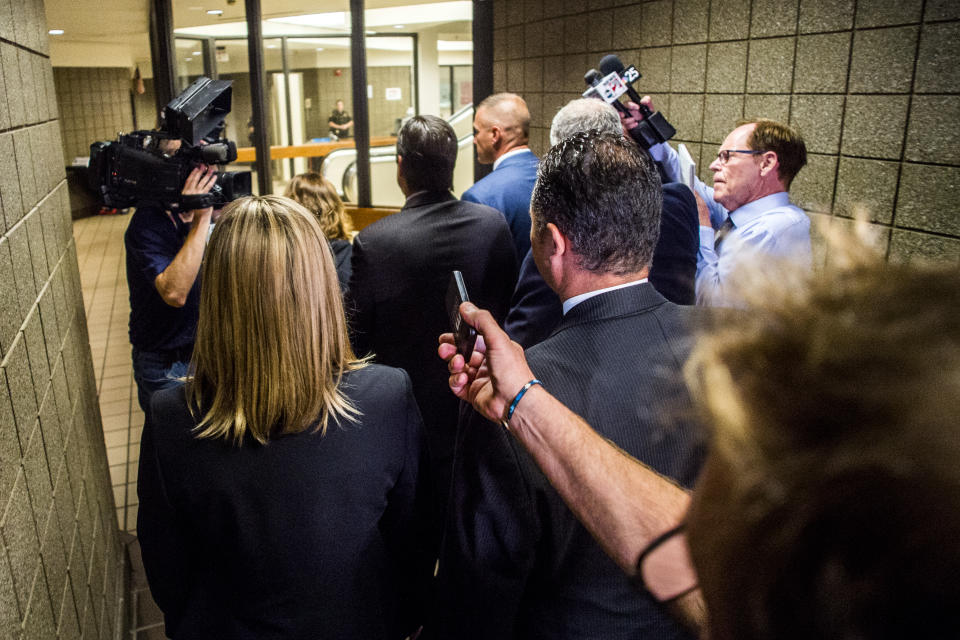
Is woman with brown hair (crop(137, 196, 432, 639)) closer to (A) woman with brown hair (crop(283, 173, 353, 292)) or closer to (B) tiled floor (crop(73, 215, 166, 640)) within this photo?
(B) tiled floor (crop(73, 215, 166, 640))

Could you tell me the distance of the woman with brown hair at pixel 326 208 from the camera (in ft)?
9.43

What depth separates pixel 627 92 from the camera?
2459 millimetres

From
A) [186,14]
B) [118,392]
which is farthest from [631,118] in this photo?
[186,14]

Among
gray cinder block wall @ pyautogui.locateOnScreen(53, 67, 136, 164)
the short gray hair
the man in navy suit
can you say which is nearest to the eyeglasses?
the short gray hair

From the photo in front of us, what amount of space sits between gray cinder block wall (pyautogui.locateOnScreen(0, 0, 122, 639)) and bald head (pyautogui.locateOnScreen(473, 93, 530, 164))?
1.60 meters

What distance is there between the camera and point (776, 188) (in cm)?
231

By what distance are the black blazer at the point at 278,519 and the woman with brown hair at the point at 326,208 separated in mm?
1719

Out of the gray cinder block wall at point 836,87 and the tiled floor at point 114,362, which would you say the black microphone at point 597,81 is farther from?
the tiled floor at point 114,362

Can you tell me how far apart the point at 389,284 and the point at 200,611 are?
3.82ft

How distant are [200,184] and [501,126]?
4.23ft

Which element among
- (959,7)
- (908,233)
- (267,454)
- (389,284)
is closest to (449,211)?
(389,284)

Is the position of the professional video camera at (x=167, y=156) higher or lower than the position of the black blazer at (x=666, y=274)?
higher

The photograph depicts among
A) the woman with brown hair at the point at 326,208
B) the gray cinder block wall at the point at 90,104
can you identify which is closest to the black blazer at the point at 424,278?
the woman with brown hair at the point at 326,208

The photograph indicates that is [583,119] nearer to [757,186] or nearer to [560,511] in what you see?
[757,186]
